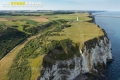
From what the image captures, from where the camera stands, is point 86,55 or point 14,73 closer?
point 14,73

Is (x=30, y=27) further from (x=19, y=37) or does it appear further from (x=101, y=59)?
(x=101, y=59)

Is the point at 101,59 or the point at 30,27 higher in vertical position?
the point at 30,27

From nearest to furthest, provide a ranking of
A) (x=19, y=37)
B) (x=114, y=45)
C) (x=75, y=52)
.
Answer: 1. (x=75, y=52)
2. (x=19, y=37)
3. (x=114, y=45)

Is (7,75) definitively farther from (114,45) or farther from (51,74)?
(114,45)

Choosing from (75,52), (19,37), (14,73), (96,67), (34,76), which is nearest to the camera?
(34,76)

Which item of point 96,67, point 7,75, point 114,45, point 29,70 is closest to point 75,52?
point 96,67

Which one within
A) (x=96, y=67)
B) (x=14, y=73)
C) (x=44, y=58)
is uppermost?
(x=44, y=58)

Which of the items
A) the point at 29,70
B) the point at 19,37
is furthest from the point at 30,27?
the point at 29,70
